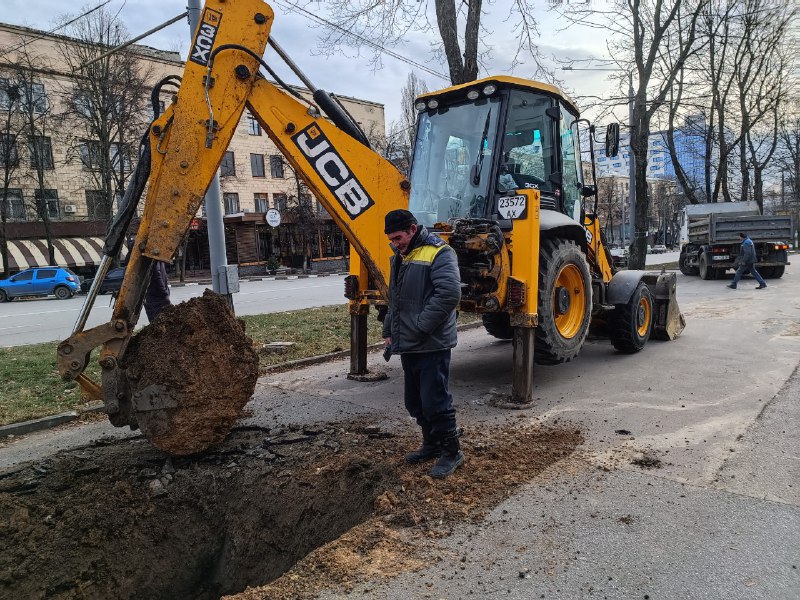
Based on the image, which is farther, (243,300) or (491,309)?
(243,300)

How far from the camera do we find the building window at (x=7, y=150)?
94.5 feet

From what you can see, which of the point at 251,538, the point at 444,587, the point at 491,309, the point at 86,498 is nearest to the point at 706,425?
the point at 491,309

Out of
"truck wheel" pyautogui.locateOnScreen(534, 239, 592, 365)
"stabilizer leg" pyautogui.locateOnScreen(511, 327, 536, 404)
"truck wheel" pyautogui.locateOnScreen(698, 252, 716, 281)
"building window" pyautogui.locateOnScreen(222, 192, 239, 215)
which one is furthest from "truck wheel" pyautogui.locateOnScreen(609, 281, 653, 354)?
"building window" pyautogui.locateOnScreen(222, 192, 239, 215)

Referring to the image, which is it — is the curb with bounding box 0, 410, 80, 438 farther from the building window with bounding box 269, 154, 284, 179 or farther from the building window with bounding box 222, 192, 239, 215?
the building window with bounding box 269, 154, 284, 179

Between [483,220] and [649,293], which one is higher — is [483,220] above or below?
above

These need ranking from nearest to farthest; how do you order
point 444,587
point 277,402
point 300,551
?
point 444,587, point 300,551, point 277,402

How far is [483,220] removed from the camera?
18.9 feet

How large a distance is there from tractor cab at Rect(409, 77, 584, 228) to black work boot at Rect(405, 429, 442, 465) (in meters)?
2.50

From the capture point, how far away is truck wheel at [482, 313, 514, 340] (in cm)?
714

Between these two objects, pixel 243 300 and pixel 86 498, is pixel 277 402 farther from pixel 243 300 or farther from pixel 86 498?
pixel 243 300

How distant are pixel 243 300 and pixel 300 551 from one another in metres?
15.6

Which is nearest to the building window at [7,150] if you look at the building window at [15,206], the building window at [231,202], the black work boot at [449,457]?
the building window at [15,206]

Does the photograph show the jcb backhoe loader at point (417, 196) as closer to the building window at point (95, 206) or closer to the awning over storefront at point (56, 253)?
the awning over storefront at point (56, 253)

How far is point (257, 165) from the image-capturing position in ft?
148
